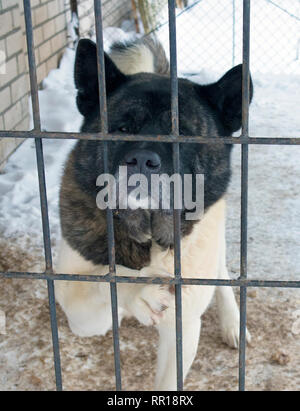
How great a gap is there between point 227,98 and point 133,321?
1417 mm

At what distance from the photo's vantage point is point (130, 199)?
1988mm

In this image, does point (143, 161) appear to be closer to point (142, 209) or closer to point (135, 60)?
point (142, 209)

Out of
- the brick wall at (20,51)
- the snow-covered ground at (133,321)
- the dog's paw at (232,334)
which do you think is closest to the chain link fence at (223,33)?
the brick wall at (20,51)

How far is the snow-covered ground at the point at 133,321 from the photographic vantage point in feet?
8.76

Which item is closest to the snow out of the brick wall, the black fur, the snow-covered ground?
the snow-covered ground

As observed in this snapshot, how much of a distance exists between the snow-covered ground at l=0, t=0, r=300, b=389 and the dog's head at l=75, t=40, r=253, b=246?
83 cm

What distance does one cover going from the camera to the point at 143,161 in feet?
5.93

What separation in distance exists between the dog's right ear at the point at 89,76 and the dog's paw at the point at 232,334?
136 cm

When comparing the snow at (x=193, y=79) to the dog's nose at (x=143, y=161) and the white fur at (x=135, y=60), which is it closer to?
the white fur at (x=135, y=60)

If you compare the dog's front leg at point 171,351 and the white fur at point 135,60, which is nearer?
the dog's front leg at point 171,351

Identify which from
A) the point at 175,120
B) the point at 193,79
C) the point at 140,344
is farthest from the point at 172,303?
the point at 193,79

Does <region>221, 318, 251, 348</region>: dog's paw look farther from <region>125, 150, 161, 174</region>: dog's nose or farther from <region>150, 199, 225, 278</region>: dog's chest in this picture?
<region>125, 150, 161, 174</region>: dog's nose

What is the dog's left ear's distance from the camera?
6.98 ft

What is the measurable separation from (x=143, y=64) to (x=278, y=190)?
2.02 m
